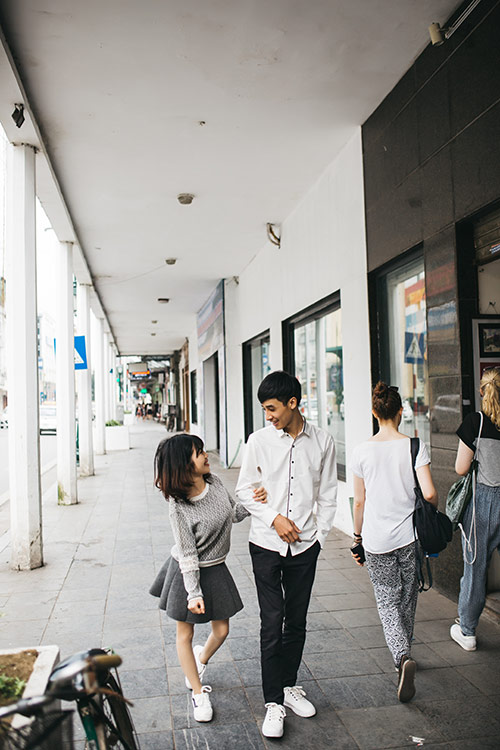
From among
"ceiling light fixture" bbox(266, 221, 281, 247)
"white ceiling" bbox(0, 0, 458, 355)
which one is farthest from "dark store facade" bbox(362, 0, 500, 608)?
"ceiling light fixture" bbox(266, 221, 281, 247)

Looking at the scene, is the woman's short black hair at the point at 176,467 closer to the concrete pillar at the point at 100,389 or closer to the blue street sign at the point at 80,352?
the blue street sign at the point at 80,352

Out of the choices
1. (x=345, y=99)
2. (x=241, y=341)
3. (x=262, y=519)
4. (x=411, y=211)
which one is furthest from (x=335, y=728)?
(x=241, y=341)

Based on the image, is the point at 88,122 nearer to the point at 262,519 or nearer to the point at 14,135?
the point at 14,135

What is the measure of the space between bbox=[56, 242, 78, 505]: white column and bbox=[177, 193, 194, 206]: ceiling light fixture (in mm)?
2245

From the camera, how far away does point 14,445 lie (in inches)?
230

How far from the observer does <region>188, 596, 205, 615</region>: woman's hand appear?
9.25ft

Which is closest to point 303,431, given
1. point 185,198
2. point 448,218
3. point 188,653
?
point 188,653

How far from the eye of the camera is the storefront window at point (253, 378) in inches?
491

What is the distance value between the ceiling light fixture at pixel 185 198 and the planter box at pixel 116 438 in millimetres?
11427

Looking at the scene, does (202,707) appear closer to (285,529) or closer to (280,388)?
(285,529)

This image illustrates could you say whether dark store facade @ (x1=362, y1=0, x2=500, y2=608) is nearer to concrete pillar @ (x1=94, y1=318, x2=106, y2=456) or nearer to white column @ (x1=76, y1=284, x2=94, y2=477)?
white column @ (x1=76, y1=284, x2=94, y2=477)

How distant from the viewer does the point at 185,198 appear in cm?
811

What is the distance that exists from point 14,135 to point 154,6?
216cm

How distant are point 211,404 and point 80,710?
16.3 meters
